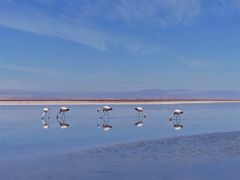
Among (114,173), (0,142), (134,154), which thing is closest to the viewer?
(114,173)

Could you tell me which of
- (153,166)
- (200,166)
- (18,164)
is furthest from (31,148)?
(200,166)

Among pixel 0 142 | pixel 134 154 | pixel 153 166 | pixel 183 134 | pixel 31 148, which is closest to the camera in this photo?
pixel 153 166

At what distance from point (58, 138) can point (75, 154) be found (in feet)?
13.6

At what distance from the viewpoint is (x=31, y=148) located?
13047 mm

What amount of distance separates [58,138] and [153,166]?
657 centimetres

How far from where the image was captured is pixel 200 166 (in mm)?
9922

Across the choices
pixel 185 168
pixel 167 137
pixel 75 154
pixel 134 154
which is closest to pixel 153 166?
pixel 185 168

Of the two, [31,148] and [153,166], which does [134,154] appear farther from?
[31,148]

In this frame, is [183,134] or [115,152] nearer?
[115,152]

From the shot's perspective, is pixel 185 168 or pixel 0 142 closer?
pixel 185 168

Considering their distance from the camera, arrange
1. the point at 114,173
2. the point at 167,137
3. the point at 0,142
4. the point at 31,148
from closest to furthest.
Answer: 1. the point at 114,173
2. the point at 31,148
3. the point at 0,142
4. the point at 167,137

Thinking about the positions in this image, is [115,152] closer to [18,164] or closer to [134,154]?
[134,154]

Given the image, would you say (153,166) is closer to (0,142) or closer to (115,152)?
(115,152)

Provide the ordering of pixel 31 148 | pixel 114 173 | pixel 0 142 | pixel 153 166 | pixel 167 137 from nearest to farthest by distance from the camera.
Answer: pixel 114 173
pixel 153 166
pixel 31 148
pixel 0 142
pixel 167 137
